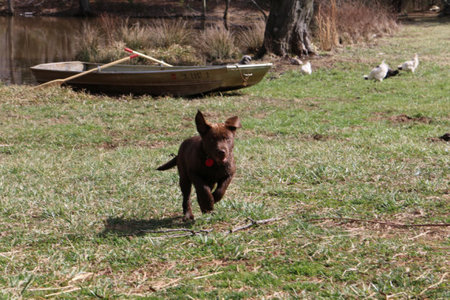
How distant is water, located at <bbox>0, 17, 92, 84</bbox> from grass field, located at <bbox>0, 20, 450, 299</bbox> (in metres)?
9.79

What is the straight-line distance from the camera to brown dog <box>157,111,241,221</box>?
177 inches

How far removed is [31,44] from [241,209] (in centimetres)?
2598

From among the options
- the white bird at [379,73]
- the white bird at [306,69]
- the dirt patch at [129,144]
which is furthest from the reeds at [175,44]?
the dirt patch at [129,144]

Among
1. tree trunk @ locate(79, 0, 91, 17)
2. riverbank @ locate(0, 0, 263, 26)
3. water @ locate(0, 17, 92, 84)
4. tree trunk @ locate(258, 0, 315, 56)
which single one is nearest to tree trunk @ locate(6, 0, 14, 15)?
riverbank @ locate(0, 0, 263, 26)

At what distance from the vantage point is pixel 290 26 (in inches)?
775

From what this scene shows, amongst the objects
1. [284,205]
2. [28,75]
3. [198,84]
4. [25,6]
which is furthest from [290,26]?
[25,6]

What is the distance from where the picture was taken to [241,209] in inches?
212

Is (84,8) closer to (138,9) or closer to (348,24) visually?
(138,9)

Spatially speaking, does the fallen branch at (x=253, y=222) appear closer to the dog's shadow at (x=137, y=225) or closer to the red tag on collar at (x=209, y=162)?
the dog's shadow at (x=137, y=225)

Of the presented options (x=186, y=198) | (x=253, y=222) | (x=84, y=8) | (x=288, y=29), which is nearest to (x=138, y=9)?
(x=84, y=8)

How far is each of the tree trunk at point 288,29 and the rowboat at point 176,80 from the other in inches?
223

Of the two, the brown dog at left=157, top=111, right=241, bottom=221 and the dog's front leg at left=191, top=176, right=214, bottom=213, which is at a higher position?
the brown dog at left=157, top=111, right=241, bottom=221

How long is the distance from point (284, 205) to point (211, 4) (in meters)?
45.1

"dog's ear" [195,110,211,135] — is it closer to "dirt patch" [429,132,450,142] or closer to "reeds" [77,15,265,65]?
"dirt patch" [429,132,450,142]
